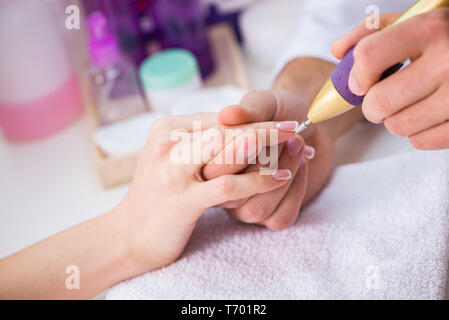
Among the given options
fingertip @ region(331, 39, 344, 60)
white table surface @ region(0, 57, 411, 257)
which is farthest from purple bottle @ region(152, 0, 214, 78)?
fingertip @ region(331, 39, 344, 60)

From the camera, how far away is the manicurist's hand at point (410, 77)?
0.39 metres

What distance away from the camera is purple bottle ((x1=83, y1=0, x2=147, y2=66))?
900 mm

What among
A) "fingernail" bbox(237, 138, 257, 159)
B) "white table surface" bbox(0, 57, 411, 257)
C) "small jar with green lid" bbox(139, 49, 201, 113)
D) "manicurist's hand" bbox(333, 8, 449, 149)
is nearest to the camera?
"manicurist's hand" bbox(333, 8, 449, 149)

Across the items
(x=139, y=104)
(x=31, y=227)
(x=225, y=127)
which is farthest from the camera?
(x=139, y=104)

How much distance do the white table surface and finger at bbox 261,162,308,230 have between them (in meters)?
0.19

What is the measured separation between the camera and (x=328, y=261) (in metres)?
0.54

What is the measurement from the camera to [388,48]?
0.40m

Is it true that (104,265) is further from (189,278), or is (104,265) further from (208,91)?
(208,91)

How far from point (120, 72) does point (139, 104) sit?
0.08 metres

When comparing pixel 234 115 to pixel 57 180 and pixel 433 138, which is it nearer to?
pixel 433 138

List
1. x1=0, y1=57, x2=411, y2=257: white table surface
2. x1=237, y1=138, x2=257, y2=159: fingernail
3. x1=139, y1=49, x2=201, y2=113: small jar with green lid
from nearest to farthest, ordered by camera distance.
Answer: x1=237, y1=138, x2=257, y2=159: fingernail < x1=0, y1=57, x2=411, y2=257: white table surface < x1=139, y1=49, x2=201, y2=113: small jar with green lid

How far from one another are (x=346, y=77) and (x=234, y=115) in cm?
14

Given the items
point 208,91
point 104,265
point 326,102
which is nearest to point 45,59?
point 208,91

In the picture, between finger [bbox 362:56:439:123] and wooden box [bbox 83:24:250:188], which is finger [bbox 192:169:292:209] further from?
wooden box [bbox 83:24:250:188]
